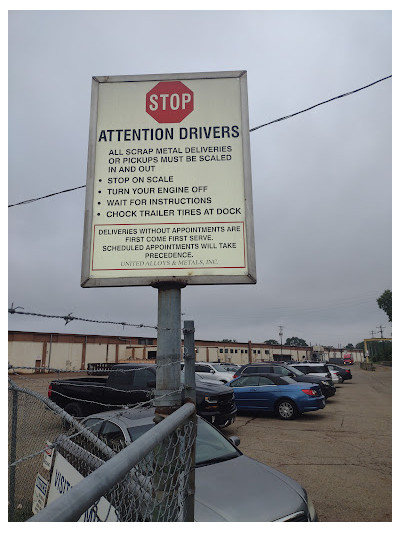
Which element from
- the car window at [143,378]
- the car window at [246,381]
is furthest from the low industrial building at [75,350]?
the car window at [143,378]

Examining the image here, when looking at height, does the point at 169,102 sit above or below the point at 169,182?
above

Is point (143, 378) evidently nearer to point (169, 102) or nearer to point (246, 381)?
point (246, 381)

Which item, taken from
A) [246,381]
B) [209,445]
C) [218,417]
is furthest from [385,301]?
[209,445]

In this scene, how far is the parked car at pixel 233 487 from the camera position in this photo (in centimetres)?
323

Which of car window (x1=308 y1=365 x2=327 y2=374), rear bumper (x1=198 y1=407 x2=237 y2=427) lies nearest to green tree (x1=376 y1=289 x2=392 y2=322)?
car window (x1=308 y1=365 x2=327 y2=374)

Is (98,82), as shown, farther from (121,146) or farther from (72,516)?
(72,516)

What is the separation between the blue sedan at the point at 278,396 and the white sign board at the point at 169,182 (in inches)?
412

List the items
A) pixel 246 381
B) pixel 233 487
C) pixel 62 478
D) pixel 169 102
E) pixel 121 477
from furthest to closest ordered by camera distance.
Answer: pixel 246 381, pixel 233 487, pixel 62 478, pixel 169 102, pixel 121 477

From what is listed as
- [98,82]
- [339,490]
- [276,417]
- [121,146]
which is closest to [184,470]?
[121,146]

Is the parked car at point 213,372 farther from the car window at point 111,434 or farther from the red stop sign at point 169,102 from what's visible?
the red stop sign at point 169,102

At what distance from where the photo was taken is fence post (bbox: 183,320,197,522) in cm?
204

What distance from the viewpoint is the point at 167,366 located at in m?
2.12

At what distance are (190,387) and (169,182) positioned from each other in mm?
1280

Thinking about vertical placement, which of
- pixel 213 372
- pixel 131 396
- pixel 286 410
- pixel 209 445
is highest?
pixel 209 445
